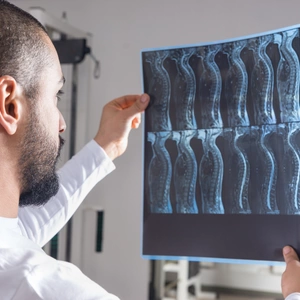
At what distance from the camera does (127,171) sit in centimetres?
187

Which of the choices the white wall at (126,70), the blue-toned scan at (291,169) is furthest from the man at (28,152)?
the white wall at (126,70)

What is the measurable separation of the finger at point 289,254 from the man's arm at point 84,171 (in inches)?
17.1

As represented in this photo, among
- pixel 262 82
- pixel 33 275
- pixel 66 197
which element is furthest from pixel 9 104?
pixel 262 82

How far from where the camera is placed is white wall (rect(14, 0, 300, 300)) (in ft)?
5.84

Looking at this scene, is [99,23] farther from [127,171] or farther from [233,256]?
[233,256]

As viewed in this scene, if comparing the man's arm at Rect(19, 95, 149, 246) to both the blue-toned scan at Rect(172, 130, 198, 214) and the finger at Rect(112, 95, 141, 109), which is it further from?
the blue-toned scan at Rect(172, 130, 198, 214)

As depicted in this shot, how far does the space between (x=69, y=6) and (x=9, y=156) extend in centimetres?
149

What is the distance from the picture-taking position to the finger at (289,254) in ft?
2.54

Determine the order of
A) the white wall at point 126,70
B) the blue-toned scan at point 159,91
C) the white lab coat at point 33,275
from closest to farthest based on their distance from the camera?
the white lab coat at point 33,275, the blue-toned scan at point 159,91, the white wall at point 126,70

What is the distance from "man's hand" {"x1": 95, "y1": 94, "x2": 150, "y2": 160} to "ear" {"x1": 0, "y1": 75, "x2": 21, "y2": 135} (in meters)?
0.39

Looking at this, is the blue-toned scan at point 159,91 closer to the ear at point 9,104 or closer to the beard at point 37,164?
the beard at point 37,164

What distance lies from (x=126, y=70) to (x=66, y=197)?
100 cm

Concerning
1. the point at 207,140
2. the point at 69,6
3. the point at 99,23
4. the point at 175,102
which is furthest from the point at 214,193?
the point at 69,6

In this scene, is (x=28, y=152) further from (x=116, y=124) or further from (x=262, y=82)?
(x=262, y=82)
